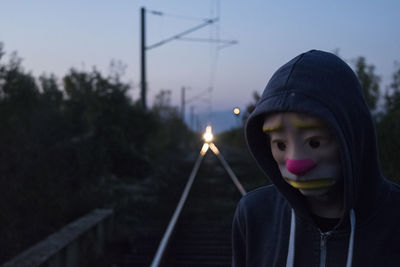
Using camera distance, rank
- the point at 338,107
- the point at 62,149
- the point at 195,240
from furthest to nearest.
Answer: the point at 62,149 < the point at 195,240 < the point at 338,107

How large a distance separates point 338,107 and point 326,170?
7.2 inches

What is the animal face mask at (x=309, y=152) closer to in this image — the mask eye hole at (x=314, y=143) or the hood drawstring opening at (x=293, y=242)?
the mask eye hole at (x=314, y=143)

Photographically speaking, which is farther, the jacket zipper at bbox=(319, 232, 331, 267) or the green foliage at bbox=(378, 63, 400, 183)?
the green foliage at bbox=(378, 63, 400, 183)

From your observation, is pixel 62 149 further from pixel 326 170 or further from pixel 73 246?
pixel 326 170

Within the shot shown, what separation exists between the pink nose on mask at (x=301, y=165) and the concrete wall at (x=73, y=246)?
398 cm

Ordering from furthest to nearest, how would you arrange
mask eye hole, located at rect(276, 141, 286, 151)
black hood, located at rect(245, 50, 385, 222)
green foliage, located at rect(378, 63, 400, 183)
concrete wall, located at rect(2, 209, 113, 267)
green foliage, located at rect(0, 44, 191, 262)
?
1. green foliage, located at rect(378, 63, 400, 183)
2. green foliage, located at rect(0, 44, 191, 262)
3. concrete wall, located at rect(2, 209, 113, 267)
4. mask eye hole, located at rect(276, 141, 286, 151)
5. black hood, located at rect(245, 50, 385, 222)

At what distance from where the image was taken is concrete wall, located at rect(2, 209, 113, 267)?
509 centimetres

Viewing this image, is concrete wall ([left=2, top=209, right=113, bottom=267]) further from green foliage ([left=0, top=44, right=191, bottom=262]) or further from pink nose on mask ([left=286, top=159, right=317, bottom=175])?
pink nose on mask ([left=286, top=159, right=317, bottom=175])

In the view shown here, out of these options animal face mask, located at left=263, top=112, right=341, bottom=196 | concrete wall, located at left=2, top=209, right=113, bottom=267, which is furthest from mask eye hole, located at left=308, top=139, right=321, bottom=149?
concrete wall, located at left=2, top=209, right=113, bottom=267

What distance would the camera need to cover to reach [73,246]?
609 cm

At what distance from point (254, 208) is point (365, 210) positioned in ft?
1.17

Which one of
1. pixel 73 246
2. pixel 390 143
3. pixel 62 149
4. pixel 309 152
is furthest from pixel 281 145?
pixel 62 149

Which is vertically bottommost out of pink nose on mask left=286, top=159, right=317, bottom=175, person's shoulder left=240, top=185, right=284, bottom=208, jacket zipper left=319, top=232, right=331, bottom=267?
jacket zipper left=319, top=232, right=331, bottom=267

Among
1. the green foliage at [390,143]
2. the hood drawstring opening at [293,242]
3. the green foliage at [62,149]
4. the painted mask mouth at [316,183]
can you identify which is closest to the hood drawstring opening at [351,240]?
the hood drawstring opening at [293,242]
